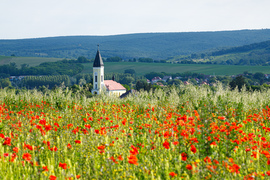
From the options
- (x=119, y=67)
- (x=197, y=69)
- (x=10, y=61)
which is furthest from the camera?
(x=10, y=61)

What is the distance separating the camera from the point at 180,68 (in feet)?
544

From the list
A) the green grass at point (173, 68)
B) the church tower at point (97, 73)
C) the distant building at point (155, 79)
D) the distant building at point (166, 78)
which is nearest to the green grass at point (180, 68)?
the green grass at point (173, 68)

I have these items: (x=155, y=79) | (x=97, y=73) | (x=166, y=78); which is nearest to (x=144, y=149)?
(x=97, y=73)

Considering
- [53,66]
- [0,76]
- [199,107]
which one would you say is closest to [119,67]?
[53,66]

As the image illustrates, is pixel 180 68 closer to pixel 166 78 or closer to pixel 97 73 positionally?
pixel 166 78

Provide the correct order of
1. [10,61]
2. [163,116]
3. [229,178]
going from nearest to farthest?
[229,178]
[163,116]
[10,61]

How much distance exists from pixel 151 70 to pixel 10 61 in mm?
89150

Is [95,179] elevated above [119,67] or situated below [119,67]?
above

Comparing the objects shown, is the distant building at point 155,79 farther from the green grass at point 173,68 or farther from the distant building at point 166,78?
the green grass at point 173,68

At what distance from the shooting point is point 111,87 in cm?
10925

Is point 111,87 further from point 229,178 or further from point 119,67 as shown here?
point 229,178

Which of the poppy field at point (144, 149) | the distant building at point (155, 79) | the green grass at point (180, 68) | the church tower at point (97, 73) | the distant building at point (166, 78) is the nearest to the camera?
the poppy field at point (144, 149)

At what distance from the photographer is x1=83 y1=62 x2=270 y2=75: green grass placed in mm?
136625

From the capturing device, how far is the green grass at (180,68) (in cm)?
13662
